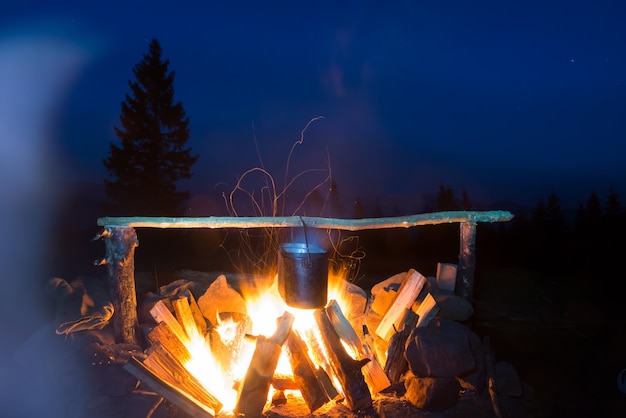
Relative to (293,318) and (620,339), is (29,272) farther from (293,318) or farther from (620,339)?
(620,339)

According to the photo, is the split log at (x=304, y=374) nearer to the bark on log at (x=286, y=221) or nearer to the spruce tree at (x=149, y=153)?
the bark on log at (x=286, y=221)

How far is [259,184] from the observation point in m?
4.66

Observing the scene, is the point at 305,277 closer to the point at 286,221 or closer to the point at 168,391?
the point at 286,221

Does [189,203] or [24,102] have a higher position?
[24,102]

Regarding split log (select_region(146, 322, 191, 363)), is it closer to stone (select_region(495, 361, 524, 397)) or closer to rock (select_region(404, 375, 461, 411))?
rock (select_region(404, 375, 461, 411))

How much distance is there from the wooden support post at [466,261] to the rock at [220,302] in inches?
107

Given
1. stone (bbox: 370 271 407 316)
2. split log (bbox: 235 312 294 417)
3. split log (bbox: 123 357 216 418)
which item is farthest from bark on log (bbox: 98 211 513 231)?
split log (bbox: 123 357 216 418)

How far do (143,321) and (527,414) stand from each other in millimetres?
4575

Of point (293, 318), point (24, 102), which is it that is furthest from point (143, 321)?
point (24, 102)

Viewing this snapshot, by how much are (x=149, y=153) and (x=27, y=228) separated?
1080cm

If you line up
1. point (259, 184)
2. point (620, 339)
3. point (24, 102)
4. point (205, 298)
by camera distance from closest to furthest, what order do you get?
1. point (259, 184)
2. point (205, 298)
3. point (620, 339)
4. point (24, 102)

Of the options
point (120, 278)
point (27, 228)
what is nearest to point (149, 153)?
point (27, 228)

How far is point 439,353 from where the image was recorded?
11.8 feet

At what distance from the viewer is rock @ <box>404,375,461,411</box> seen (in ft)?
11.3
